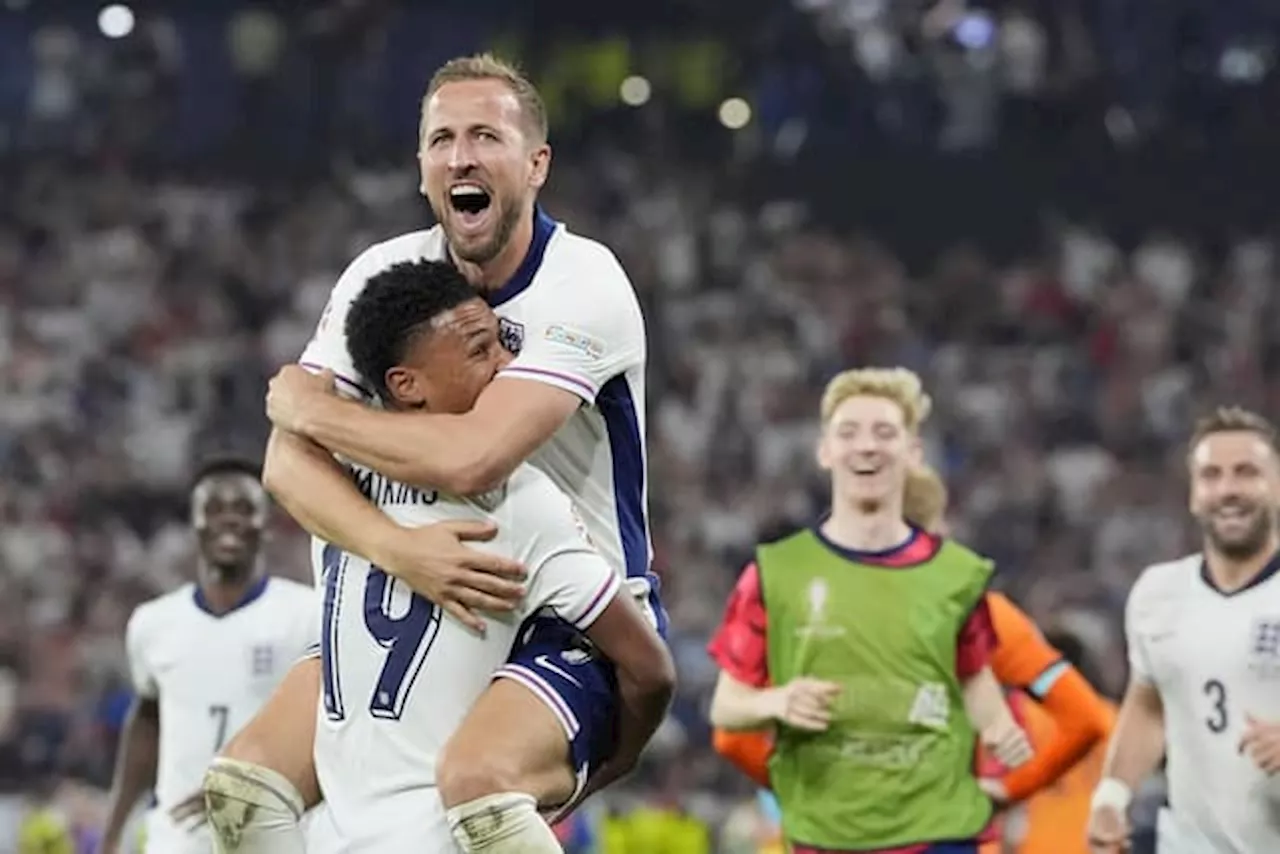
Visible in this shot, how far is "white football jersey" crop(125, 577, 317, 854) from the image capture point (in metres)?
8.24

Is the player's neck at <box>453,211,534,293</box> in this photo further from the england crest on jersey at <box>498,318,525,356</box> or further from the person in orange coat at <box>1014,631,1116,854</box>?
the person in orange coat at <box>1014,631,1116,854</box>

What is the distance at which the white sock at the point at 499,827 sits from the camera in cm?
481

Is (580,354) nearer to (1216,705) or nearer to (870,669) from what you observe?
(870,669)

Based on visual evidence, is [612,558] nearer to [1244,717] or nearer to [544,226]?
[544,226]

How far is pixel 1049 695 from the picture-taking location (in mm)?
7965

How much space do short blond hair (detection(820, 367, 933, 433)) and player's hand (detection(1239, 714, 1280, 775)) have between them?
131 cm

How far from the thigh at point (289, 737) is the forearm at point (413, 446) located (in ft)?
1.69

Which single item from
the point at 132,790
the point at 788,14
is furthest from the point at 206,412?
the point at 132,790

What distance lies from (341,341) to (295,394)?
137 millimetres

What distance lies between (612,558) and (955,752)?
8.09 ft

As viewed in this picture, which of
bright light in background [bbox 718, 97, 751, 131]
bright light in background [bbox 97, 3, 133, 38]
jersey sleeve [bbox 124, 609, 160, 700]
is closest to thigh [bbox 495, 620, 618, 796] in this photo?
jersey sleeve [bbox 124, 609, 160, 700]

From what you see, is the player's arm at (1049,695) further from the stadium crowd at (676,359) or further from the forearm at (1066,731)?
the stadium crowd at (676,359)

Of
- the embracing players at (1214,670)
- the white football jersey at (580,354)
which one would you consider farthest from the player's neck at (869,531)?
the white football jersey at (580,354)

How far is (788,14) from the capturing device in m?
21.0
